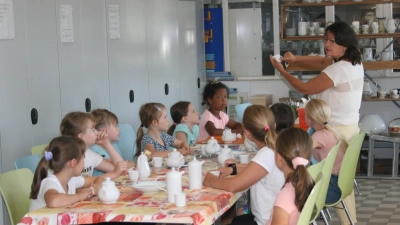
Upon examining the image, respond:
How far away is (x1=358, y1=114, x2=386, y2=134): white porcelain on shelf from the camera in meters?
8.05

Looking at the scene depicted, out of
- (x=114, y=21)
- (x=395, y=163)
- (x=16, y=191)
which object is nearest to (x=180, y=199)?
(x=16, y=191)

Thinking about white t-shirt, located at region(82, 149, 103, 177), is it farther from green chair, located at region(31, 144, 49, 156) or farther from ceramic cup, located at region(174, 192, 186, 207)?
ceramic cup, located at region(174, 192, 186, 207)

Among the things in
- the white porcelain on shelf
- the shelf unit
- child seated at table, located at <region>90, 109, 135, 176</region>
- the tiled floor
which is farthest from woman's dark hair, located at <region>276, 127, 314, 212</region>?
the shelf unit

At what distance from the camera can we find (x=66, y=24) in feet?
18.0

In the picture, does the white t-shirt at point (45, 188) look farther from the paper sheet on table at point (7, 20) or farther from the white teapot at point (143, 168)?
the paper sheet on table at point (7, 20)

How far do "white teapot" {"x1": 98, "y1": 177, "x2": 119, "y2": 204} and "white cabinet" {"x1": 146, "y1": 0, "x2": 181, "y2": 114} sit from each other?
4081 millimetres

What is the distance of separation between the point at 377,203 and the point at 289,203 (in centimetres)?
373

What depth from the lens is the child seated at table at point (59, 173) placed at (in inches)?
135

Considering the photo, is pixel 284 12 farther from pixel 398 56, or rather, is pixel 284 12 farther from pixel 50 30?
pixel 50 30

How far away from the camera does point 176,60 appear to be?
26.8 ft

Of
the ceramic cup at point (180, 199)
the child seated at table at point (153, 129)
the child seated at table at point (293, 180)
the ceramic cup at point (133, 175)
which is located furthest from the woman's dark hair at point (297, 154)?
the child seated at table at point (153, 129)

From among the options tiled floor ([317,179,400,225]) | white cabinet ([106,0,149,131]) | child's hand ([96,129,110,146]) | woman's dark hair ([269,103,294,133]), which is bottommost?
tiled floor ([317,179,400,225])

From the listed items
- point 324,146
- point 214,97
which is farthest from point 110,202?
point 214,97

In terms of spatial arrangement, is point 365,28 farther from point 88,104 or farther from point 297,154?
point 297,154
